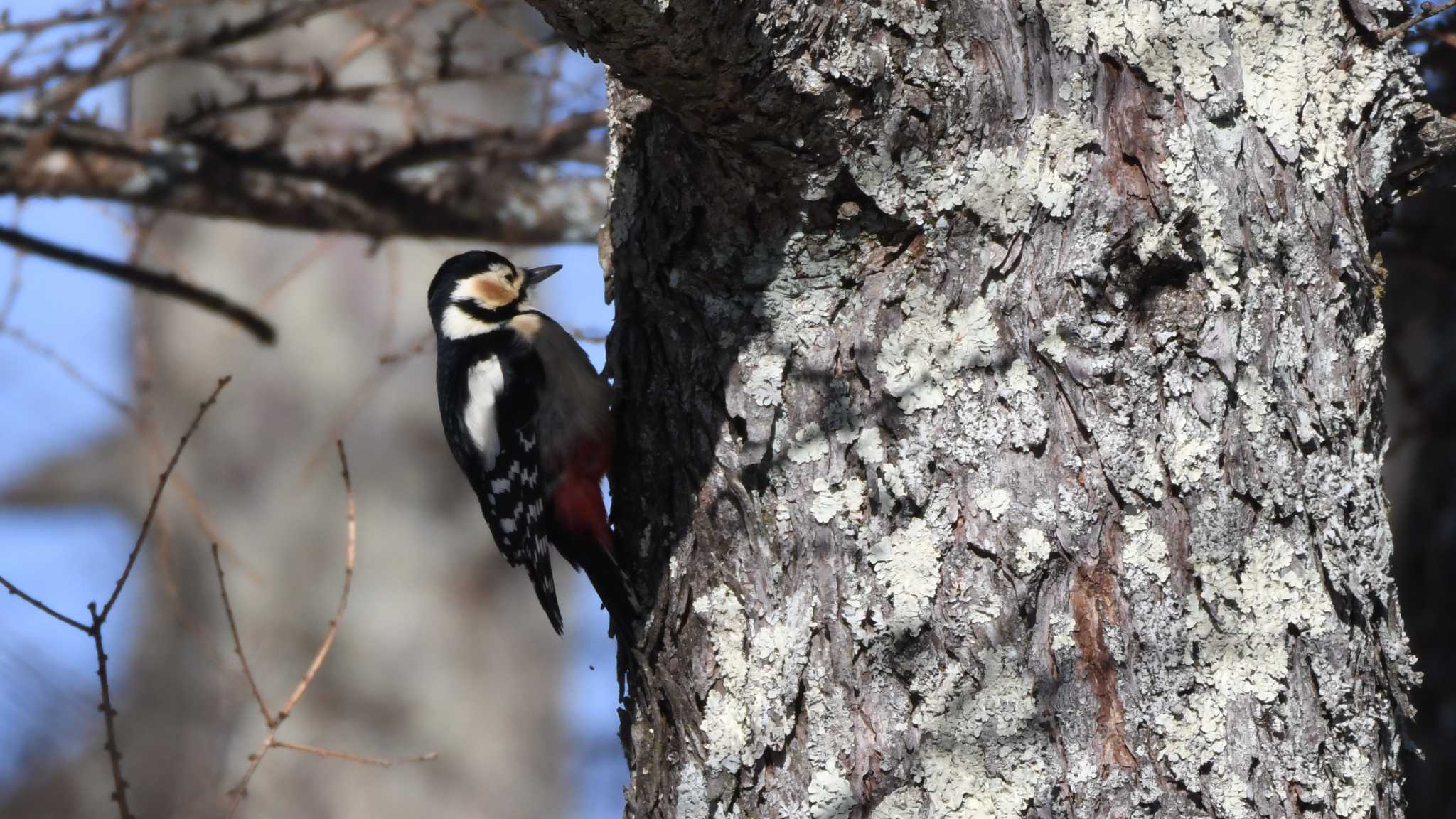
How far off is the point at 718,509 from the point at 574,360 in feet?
4.98

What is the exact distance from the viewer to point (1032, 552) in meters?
1.96

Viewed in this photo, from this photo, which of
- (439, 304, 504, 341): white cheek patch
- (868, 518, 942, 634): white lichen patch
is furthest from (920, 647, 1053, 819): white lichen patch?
(439, 304, 504, 341): white cheek patch

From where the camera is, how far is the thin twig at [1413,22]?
6.69 feet

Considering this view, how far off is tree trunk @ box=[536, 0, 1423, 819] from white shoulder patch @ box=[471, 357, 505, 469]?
1.62 meters

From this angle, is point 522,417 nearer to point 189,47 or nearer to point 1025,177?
point 189,47

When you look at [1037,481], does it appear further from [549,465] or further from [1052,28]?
[549,465]

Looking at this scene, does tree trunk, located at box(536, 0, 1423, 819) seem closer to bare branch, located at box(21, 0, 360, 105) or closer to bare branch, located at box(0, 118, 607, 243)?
bare branch, located at box(21, 0, 360, 105)

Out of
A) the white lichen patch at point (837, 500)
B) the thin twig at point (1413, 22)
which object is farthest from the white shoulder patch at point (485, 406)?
the thin twig at point (1413, 22)

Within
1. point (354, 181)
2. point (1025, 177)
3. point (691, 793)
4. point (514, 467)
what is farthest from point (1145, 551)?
point (354, 181)

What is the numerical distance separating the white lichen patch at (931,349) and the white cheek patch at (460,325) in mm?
2226

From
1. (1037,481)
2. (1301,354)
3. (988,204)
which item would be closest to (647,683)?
(1037,481)

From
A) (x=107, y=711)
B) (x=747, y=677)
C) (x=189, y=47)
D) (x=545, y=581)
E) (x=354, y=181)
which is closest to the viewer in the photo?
(x=107, y=711)

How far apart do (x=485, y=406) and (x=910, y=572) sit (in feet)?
6.62

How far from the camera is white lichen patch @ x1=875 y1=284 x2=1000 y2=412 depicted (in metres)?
2.06
